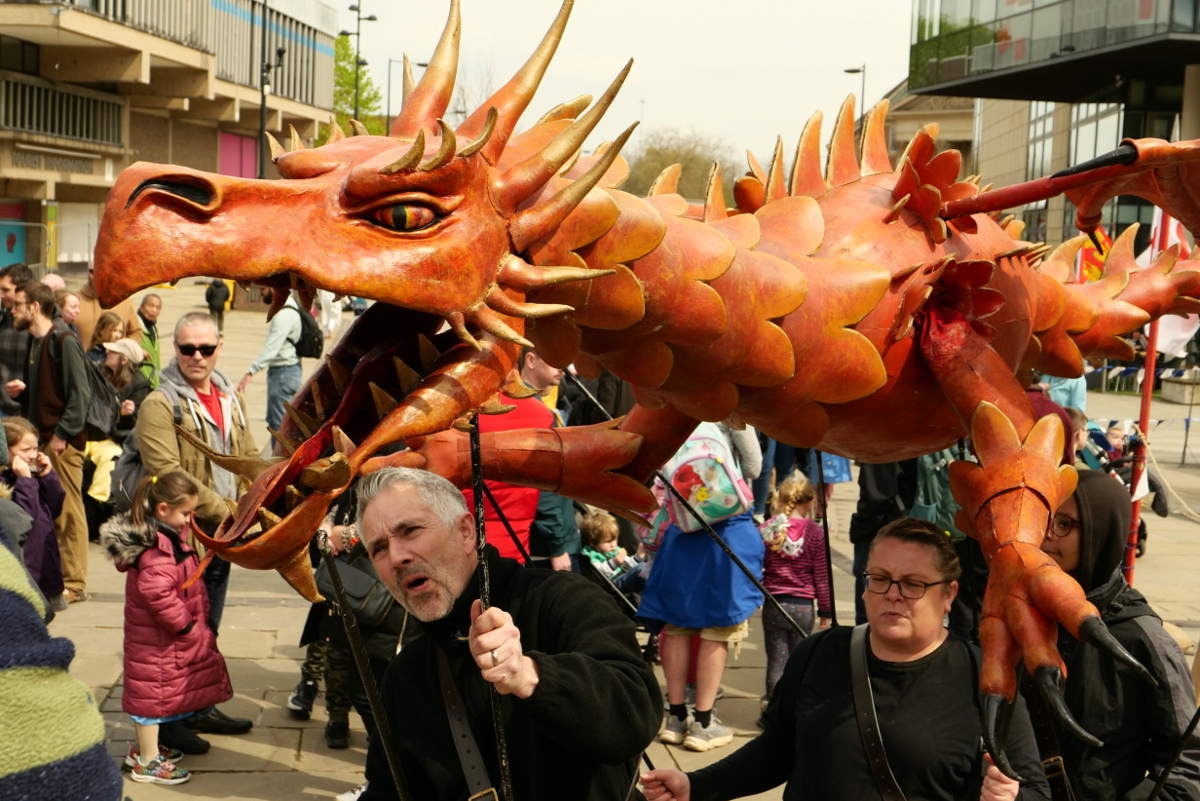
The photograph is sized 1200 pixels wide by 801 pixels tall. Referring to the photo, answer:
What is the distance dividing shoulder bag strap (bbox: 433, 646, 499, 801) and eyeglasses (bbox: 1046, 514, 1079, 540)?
153 cm

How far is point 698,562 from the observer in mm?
5387

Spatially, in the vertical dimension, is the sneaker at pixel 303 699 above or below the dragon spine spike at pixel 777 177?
below

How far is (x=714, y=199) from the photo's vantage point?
2555mm

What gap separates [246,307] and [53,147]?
6.69 metres

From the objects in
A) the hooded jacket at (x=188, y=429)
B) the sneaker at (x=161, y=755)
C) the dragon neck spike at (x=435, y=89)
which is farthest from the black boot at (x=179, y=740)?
the dragon neck spike at (x=435, y=89)

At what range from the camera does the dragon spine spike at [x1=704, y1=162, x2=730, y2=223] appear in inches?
99.7

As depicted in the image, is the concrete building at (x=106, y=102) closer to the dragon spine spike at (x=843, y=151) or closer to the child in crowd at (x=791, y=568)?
the child in crowd at (x=791, y=568)

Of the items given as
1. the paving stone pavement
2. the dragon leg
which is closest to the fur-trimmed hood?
the paving stone pavement

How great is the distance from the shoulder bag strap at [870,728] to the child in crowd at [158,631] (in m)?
3.19

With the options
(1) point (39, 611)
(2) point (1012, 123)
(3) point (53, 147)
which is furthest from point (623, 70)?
(2) point (1012, 123)

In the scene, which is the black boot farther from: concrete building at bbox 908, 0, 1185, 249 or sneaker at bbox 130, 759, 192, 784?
concrete building at bbox 908, 0, 1185, 249

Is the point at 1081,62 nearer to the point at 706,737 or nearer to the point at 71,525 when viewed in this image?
the point at 706,737

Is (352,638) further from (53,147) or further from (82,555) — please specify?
(53,147)

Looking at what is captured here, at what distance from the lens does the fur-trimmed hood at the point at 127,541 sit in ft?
16.3
